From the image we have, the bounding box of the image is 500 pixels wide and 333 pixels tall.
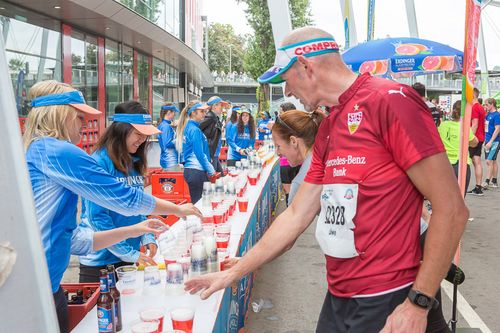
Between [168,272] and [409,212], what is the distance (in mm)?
1453

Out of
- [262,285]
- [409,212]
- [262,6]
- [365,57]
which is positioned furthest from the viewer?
[262,6]

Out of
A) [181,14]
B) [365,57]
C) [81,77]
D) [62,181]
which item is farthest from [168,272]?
[181,14]

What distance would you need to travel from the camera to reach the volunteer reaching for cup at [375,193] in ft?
5.71

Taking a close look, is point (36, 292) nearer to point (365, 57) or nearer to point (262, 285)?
point (262, 285)

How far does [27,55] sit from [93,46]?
461cm

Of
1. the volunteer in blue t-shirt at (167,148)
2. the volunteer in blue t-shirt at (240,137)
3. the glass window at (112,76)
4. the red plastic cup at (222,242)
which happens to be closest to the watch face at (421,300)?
the red plastic cup at (222,242)

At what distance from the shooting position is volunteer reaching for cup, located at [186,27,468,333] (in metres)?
1.74

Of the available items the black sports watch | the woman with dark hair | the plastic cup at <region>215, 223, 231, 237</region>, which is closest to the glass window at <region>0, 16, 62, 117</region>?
the woman with dark hair

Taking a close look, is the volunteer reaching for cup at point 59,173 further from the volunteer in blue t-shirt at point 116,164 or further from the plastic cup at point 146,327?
the volunteer in blue t-shirt at point 116,164

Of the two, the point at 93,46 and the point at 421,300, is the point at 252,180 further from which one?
the point at 93,46

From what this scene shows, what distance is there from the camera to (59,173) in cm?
243

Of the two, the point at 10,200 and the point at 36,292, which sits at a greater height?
the point at 10,200

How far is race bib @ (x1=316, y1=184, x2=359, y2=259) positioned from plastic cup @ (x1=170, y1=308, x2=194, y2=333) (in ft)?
2.28

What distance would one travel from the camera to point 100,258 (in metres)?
3.62
